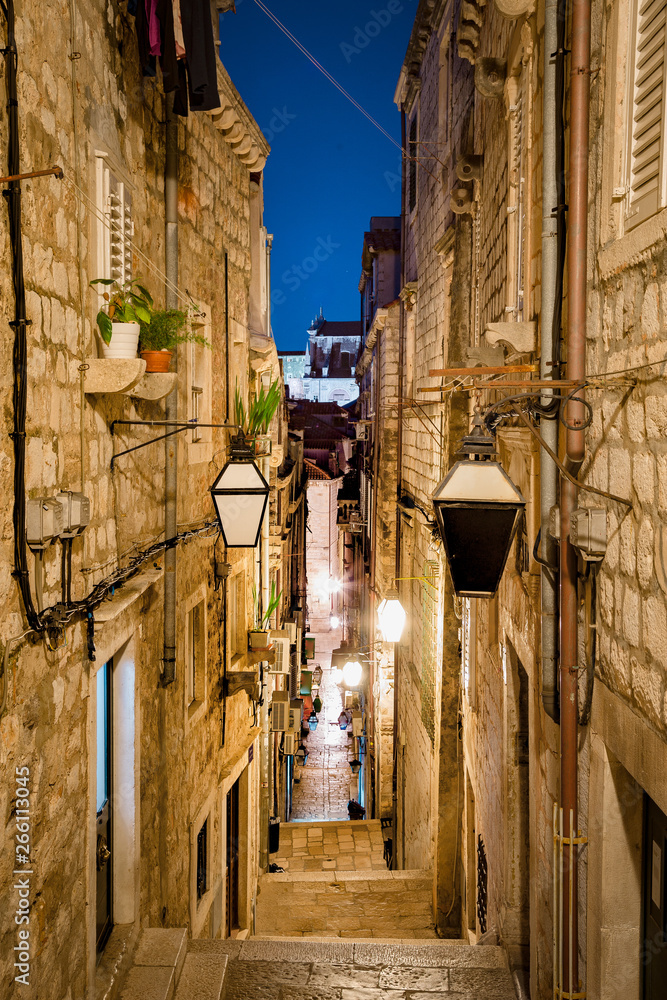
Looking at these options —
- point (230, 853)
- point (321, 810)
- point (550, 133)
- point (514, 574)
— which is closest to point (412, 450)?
point (230, 853)

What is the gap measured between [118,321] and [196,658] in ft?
13.4

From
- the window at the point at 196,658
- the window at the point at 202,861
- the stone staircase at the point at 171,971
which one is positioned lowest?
the window at the point at 202,861

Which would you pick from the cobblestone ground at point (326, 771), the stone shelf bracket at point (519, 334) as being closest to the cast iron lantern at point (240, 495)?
the stone shelf bracket at point (519, 334)

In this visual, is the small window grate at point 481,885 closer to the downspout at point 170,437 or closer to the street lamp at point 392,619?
the downspout at point 170,437

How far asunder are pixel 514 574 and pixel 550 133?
2.65 metres

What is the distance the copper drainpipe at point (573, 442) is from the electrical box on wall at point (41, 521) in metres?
2.30

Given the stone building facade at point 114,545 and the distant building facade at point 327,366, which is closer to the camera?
the stone building facade at point 114,545

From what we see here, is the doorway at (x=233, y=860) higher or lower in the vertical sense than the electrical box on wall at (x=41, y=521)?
lower

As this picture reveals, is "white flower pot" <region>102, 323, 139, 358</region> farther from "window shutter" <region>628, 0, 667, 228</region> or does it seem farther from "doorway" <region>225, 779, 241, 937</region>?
"doorway" <region>225, 779, 241, 937</region>

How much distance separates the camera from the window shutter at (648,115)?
8.84 ft

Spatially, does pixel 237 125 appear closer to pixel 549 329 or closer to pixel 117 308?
pixel 117 308

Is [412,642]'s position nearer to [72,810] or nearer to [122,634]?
[122,634]

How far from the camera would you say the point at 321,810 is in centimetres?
2253

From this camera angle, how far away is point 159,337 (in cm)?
501
